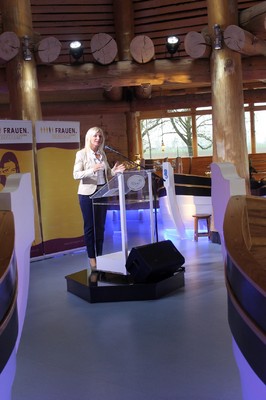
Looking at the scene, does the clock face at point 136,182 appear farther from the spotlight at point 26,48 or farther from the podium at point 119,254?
the spotlight at point 26,48

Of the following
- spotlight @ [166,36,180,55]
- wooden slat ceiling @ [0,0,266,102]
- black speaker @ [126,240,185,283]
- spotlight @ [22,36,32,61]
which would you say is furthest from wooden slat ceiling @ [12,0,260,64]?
black speaker @ [126,240,185,283]

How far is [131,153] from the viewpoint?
40.1 ft

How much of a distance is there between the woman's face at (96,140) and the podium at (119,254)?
525 mm

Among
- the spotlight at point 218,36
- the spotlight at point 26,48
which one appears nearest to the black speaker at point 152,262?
the spotlight at point 218,36

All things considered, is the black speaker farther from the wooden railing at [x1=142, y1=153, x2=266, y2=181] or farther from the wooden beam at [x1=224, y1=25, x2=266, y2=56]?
the wooden railing at [x1=142, y1=153, x2=266, y2=181]

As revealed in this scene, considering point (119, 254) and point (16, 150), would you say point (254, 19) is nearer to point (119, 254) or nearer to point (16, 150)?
point (16, 150)

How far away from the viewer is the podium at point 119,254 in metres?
4.02

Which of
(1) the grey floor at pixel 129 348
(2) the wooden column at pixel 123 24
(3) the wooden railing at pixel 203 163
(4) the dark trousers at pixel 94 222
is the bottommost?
(1) the grey floor at pixel 129 348

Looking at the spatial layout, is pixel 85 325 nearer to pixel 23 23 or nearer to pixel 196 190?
pixel 196 190

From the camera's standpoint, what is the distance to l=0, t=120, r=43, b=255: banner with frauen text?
5.48 metres

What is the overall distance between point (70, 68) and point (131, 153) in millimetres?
5366

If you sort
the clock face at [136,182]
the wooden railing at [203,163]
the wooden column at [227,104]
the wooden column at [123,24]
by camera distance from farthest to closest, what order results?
the wooden railing at [203,163]
the wooden column at [123,24]
the wooden column at [227,104]
the clock face at [136,182]

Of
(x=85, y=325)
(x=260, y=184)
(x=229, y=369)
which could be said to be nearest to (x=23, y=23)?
(x=85, y=325)

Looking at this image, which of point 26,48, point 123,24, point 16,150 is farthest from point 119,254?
point 123,24
